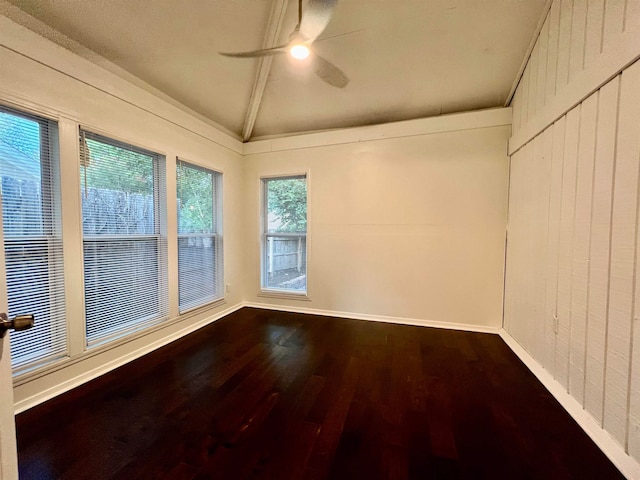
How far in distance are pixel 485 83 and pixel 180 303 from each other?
408 centimetres

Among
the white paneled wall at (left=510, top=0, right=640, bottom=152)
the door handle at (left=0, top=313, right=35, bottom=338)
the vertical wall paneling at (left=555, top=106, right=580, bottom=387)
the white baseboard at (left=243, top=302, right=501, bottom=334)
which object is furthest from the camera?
the white baseboard at (left=243, top=302, right=501, bottom=334)

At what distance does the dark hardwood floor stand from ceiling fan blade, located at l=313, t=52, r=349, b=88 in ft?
8.67

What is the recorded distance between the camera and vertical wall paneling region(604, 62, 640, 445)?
50.3 inches

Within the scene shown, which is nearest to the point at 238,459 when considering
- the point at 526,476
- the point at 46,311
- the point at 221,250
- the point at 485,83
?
the point at 526,476

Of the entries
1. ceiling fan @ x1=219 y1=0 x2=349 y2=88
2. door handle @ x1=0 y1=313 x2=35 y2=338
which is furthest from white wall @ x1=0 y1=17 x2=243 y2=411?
door handle @ x1=0 y1=313 x2=35 y2=338

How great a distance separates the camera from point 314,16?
5.43ft

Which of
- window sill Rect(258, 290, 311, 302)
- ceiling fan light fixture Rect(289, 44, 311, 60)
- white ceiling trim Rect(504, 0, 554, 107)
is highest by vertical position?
white ceiling trim Rect(504, 0, 554, 107)

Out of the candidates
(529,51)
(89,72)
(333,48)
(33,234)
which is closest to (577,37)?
(529,51)

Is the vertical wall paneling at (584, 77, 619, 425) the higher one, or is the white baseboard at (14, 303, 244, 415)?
the vertical wall paneling at (584, 77, 619, 425)

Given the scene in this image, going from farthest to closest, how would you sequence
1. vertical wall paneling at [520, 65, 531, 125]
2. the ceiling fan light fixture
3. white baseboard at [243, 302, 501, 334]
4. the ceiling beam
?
white baseboard at [243, 302, 501, 334], vertical wall paneling at [520, 65, 531, 125], the ceiling beam, the ceiling fan light fixture

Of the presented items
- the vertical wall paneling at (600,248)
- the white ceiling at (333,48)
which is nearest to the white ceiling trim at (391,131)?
the white ceiling at (333,48)

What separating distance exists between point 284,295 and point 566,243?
3.08 meters

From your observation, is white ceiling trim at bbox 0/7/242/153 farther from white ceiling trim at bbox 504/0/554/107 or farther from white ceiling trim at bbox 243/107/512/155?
white ceiling trim at bbox 504/0/554/107

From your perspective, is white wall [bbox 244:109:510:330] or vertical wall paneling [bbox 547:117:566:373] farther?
white wall [bbox 244:109:510:330]
